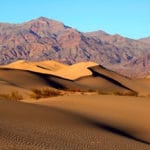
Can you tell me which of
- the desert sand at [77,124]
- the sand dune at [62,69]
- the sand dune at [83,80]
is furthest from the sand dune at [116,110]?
the sand dune at [62,69]

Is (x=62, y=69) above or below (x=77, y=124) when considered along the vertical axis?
above

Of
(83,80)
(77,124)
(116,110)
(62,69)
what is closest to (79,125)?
(77,124)

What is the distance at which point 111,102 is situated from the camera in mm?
28531

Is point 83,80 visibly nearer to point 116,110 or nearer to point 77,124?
point 116,110

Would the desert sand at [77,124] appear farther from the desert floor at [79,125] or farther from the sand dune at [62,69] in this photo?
the sand dune at [62,69]

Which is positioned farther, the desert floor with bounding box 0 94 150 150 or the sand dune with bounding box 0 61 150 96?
the sand dune with bounding box 0 61 150 96

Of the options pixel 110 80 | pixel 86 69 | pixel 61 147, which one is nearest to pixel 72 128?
pixel 61 147

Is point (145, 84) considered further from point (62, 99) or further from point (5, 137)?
point (5, 137)

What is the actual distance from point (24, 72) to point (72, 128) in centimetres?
4932

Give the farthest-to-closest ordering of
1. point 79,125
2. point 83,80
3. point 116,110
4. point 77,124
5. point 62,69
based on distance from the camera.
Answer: point 62,69
point 83,80
point 116,110
point 77,124
point 79,125

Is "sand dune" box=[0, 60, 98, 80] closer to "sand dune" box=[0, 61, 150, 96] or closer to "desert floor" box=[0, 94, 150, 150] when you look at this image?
"sand dune" box=[0, 61, 150, 96]

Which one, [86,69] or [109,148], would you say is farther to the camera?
[86,69]

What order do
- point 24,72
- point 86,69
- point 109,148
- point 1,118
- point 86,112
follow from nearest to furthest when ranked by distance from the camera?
point 109,148 → point 1,118 → point 86,112 → point 24,72 → point 86,69

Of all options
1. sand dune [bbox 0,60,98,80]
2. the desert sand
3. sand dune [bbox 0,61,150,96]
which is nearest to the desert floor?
the desert sand
